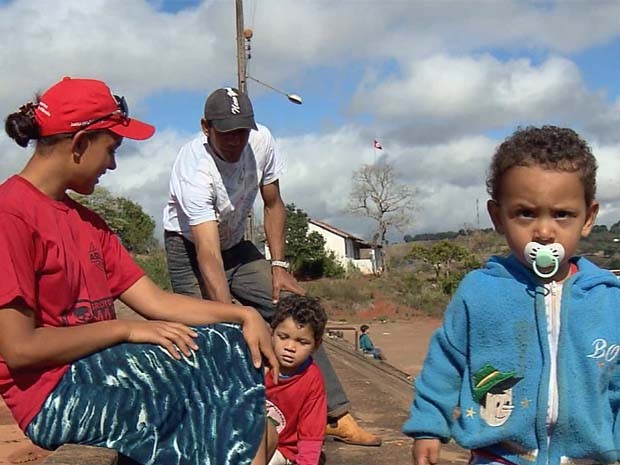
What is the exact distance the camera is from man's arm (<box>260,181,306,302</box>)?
5574mm

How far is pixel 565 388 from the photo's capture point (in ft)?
8.50

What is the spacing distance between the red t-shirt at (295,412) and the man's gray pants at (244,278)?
2.20 ft

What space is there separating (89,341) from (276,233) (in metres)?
2.92

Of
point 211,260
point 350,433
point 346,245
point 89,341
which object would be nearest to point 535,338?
point 89,341

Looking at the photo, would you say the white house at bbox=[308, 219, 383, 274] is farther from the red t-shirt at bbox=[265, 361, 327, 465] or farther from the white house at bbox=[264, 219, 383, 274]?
the red t-shirt at bbox=[265, 361, 327, 465]

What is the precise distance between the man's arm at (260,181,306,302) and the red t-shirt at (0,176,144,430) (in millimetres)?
2148

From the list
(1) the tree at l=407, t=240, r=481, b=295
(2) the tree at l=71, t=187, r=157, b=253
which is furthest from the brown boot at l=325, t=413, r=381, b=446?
(1) the tree at l=407, t=240, r=481, b=295

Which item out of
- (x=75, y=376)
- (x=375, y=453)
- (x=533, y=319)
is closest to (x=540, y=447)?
(x=533, y=319)

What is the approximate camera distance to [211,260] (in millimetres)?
5086

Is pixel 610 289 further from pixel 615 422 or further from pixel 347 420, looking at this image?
pixel 347 420

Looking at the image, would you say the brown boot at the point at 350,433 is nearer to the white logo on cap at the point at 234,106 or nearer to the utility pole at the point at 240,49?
the white logo on cap at the point at 234,106

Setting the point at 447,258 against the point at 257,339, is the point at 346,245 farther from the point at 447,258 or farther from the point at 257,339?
the point at 257,339

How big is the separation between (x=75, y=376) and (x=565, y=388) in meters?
1.57

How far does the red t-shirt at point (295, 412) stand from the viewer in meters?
4.73
